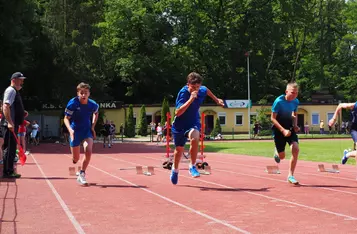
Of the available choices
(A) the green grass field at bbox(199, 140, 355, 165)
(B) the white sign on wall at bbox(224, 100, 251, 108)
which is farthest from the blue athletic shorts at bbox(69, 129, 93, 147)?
(B) the white sign on wall at bbox(224, 100, 251, 108)

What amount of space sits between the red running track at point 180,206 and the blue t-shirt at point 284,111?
3.73ft

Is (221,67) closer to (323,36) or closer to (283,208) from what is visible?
(323,36)

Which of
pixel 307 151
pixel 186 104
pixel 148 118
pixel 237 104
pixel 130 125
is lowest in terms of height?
pixel 307 151

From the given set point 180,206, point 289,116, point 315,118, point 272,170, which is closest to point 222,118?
point 315,118

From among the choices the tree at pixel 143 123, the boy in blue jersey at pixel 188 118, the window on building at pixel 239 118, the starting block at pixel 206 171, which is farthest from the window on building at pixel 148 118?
the boy in blue jersey at pixel 188 118

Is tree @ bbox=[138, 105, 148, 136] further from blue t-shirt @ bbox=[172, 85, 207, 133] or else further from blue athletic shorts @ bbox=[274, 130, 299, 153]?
blue t-shirt @ bbox=[172, 85, 207, 133]

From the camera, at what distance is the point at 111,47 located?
67.8 metres

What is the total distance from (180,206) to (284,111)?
323 cm

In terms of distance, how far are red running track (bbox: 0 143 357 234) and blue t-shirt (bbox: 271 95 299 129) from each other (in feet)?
3.73

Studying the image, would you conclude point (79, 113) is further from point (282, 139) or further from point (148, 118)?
point (148, 118)

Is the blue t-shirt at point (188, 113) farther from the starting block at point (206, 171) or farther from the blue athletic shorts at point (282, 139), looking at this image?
the starting block at point (206, 171)

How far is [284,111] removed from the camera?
9.24 meters

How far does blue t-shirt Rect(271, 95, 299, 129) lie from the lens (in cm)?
922

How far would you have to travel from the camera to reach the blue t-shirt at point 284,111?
9.22 m
